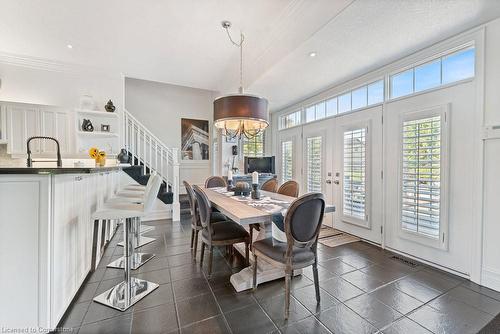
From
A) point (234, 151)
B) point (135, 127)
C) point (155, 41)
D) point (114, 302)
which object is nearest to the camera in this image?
point (114, 302)

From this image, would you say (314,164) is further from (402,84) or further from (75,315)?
(75,315)

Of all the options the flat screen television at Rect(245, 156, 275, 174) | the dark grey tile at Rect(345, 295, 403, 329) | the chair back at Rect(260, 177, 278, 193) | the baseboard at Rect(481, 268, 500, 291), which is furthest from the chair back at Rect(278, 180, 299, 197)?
the flat screen television at Rect(245, 156, 275, 174)

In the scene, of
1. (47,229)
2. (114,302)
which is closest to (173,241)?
(114,302)

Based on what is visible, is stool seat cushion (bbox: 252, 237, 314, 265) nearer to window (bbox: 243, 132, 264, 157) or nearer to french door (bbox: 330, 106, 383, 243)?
french door (bbox: 330, 106, 383, 243)

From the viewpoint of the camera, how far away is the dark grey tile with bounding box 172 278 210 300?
2.03 metres

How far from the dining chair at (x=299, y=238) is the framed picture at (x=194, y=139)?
445 centimetres

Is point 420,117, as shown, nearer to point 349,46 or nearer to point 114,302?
point 349,46

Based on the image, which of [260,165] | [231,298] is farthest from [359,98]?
[231,298]

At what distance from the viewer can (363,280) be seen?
2.29 metres

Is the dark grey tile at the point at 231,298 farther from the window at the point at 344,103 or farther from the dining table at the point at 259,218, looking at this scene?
the window at the point at 344,103

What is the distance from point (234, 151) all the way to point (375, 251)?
138 inches

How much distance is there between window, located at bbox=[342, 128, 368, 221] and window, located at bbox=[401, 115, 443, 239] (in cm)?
62

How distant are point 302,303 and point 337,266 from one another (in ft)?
3.04

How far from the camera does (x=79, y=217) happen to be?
6.56ft
